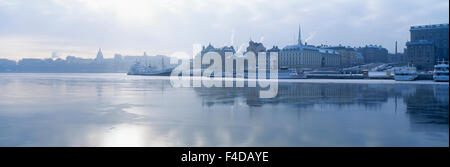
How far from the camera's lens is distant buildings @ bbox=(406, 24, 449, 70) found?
4106 inches

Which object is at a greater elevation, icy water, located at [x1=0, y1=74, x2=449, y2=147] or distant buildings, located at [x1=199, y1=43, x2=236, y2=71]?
distant buildings, located at [x1=199, y1=43, x2=236, y2=71]

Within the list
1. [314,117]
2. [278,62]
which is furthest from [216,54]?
[314,117]

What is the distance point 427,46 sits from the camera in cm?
10494

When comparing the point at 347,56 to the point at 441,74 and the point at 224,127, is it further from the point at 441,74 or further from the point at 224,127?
the point at 224,127

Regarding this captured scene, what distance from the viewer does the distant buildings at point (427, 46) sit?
342 feet

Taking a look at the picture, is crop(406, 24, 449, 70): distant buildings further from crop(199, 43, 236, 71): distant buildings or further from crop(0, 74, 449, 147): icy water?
crop(0, 74, 449, 147): icy water

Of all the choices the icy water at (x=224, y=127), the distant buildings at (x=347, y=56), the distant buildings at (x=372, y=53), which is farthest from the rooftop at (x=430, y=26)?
the icy water at (x=224, y=127)

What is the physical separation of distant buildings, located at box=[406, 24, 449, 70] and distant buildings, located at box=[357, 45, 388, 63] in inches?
1578

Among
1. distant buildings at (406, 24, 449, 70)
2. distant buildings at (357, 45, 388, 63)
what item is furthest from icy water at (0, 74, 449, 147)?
distant buildings at (357, 45, 388, 63)

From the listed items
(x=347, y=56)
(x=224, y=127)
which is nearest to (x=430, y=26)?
(x=347, y=56)

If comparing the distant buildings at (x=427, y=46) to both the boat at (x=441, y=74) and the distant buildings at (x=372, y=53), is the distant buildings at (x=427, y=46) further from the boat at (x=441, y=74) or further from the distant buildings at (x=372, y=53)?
the boat at (x=441, y=74)

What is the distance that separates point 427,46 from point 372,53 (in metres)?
57.4

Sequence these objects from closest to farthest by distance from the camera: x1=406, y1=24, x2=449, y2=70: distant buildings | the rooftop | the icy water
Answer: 1. the icy water
2. x1=406, y1=24, x2=449, y2=70: distant buildings
3. the rooftop
